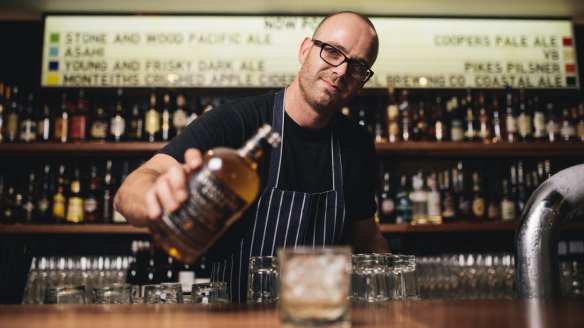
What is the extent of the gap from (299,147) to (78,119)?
5.92 feet

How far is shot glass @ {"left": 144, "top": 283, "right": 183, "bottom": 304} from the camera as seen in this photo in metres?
1.13

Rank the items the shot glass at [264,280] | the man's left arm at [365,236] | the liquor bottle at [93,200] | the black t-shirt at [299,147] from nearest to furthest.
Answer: the shot glass at [264,280] → the black t-shirt at [299,147] → the man's left arm at [365,236] → the liquor bottle at [93,200]

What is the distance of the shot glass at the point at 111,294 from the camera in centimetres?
116

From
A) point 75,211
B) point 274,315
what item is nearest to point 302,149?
point 274,315

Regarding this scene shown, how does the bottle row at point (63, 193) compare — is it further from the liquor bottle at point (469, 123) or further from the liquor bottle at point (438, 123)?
the liquor bottle at point (469, 123)

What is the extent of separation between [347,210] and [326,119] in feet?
1.00

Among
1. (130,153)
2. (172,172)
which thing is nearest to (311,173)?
(172,172)

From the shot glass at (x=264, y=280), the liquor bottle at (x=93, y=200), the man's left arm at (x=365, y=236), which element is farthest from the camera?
the liquor bottle at (x=93, y=200)

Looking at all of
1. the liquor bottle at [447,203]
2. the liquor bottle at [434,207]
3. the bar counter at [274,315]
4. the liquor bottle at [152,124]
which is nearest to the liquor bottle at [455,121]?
the liquor bottle at [447,203]

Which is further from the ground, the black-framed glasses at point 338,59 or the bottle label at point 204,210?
the black-framed glasses at point 338,59

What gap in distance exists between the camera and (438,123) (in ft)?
10.3

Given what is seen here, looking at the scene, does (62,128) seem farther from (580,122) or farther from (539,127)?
(580,122)

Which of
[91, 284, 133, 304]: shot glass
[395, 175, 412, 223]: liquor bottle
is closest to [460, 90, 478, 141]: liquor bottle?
[395, 175, 412, 223]: liquor bottle

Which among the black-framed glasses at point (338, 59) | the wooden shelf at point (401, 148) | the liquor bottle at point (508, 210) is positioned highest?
the black-framed glasses at point (338, 59)
